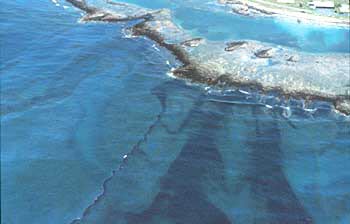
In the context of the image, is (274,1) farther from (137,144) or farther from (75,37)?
(137,144)

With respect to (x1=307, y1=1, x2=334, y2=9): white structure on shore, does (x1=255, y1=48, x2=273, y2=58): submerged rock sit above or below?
below

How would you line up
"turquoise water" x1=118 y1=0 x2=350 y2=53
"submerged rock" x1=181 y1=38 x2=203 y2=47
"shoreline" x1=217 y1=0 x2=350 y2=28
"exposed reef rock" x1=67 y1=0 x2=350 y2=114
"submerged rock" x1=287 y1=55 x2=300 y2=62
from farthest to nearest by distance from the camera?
"shoreline" x1=217 y1=0 x2=350 y2=28 → "turquoise water" x1=118 y1=0 x2=350 y2=53 → "submerged rock" x1=181 y1=38 x2=203 y2=47 → "submerged rock" x1=287 y1=55 x2=300 y2=62 → "exposed reef rock" x1=67 y1=0 x2=350 y2=114

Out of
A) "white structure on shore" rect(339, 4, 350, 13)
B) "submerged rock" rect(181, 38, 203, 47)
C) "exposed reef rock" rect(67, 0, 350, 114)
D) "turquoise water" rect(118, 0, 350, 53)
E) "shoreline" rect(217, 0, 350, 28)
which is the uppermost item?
"white structure on shore" rect(339, 4, 350, 13)

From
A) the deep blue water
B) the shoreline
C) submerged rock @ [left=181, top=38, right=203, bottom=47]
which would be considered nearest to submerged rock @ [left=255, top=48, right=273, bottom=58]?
submerged rock @ [left=181, top=38, right=203, bottom=47]

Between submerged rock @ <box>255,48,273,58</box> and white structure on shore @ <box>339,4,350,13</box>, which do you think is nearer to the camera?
submerged rock @ <box>255,48,273,58</box>

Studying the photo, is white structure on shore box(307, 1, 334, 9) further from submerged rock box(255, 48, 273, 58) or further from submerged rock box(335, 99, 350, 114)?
submerged rock box(335, 99, 350, 114)

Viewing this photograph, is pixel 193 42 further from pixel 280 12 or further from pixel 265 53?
A: pixel 280 12

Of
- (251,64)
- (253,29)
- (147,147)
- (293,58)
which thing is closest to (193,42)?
(251,64)

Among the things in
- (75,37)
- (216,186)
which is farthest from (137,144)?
(75,37)
